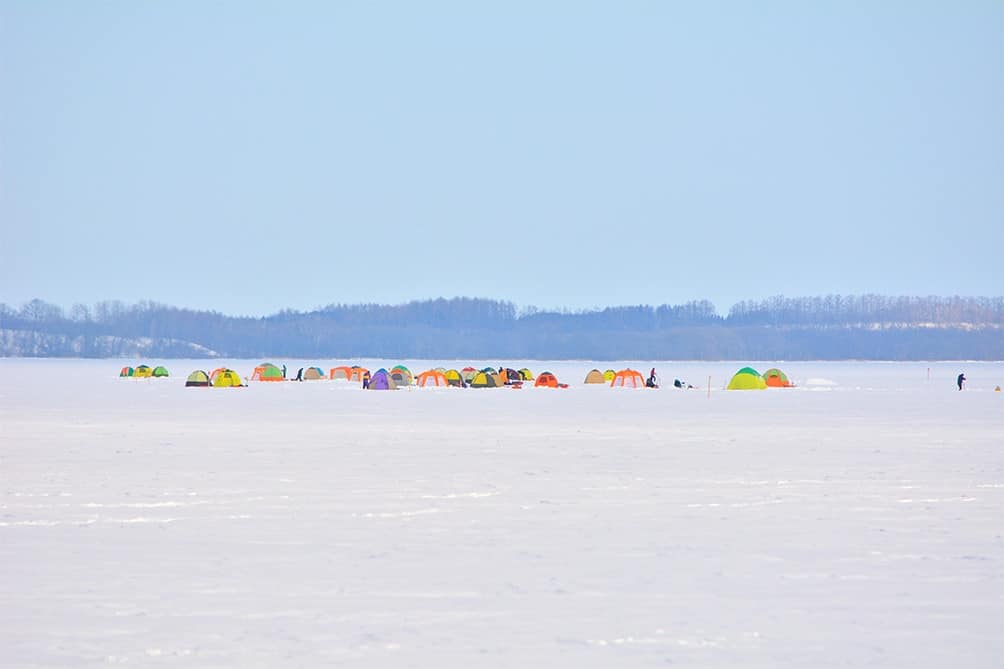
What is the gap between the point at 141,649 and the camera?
27.9 feet

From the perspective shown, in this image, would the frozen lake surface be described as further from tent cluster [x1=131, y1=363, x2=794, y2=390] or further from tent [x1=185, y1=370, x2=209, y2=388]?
tent [x1=185, y1=370, x2=209, y2=388]

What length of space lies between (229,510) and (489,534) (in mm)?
3620

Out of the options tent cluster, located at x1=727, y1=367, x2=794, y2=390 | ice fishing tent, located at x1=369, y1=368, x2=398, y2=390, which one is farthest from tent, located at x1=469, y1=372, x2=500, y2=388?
tent cluster, located at x1=727, y1=367, x2=794, y2=390

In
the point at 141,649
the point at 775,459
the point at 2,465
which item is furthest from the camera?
the point at 775,459

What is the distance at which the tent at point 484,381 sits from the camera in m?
69.8

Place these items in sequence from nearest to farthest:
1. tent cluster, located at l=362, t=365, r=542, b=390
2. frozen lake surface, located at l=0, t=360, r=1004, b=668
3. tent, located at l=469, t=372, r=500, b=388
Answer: frozen lake surface, located at l=0, t=360, r=1004, b=668
tent cluster, located at l=362, t=365, r=542, b=390
tent, located at l=469, t=372, r=500, b=388

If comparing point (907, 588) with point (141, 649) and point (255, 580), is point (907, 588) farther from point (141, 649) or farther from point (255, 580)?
point (141, 649)

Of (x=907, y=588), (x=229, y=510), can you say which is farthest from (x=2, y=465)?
(x=907, y=588)

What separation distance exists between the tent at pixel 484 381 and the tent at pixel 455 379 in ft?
6.65

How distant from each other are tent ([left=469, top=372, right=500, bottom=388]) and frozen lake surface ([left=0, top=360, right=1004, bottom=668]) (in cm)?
4176

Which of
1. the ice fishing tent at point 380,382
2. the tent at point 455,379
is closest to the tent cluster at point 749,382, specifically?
the tent at point 455,379

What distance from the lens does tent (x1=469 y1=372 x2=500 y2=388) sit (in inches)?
2749

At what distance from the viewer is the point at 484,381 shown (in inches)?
2753

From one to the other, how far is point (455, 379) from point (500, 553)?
61.9m
